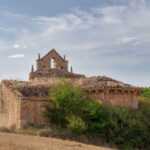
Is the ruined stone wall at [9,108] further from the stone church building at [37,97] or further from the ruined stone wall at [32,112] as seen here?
the ruined stone wall at [32,112]

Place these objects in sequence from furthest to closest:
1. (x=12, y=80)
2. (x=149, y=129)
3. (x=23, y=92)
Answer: (x=12, y=80) → (x=23, y=92) → (x=149, y=129)

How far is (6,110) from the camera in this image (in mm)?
29812

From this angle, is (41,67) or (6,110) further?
(41,67)

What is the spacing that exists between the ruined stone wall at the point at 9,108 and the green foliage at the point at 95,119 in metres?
2.89

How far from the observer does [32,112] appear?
24.4 m

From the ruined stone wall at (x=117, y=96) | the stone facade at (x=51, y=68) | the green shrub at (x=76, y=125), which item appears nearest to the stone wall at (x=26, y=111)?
the green shrub at (x=76, y=125)

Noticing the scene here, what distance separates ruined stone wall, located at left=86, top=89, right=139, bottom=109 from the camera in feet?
84.7

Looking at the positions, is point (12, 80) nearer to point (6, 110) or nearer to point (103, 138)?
point (6, 110)

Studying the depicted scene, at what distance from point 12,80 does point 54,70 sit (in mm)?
7768

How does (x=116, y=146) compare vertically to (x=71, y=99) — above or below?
below

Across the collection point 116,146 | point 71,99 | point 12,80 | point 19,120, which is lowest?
point 116,146

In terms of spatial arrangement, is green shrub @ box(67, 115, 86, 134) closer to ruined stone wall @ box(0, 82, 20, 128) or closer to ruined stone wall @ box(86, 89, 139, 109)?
ruined stone wall @ box(86, 89, 139, 109)

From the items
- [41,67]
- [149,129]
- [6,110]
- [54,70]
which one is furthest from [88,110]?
[41,67]

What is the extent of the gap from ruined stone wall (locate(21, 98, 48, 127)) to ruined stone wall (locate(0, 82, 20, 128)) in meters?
0.73
